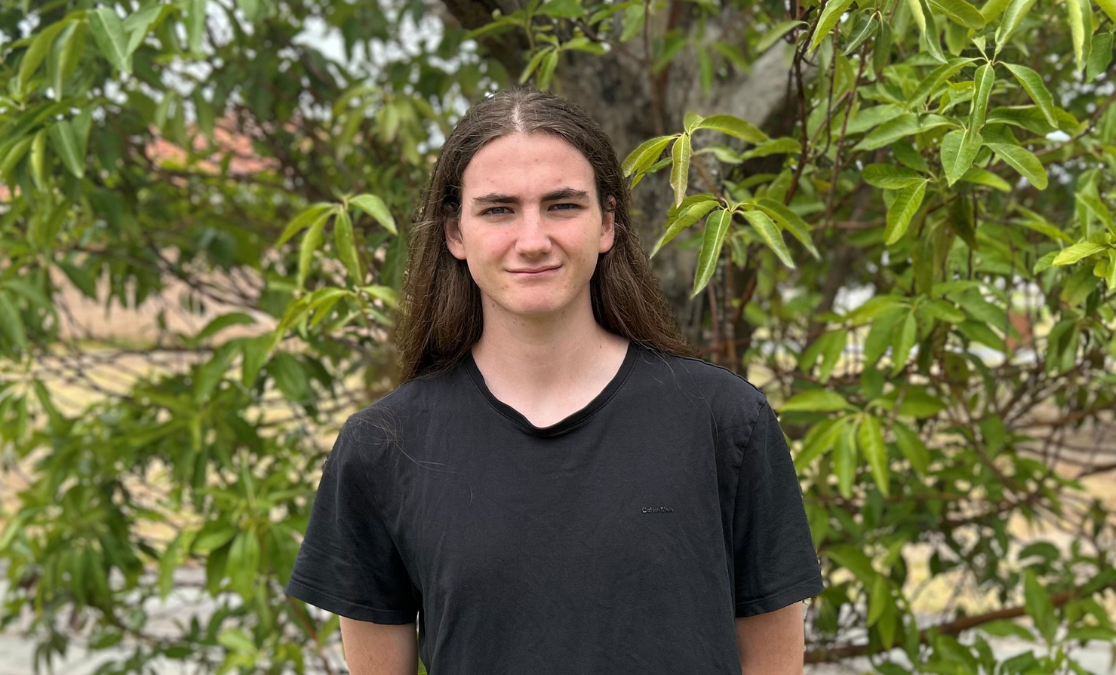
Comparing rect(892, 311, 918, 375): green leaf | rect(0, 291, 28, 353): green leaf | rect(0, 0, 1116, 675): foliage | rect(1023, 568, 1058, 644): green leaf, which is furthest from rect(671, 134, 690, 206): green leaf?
rect(0, 291, 28, 353): green leaf

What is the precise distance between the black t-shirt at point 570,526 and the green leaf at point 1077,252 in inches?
18.2

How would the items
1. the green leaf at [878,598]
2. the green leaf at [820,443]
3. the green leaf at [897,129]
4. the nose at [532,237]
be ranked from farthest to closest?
the green leaf at [878,598], the green leaf at [820,443], the green leaf at [897,129], the nose at [532,237]

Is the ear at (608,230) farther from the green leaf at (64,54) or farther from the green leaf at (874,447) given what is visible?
the green leaf at (64,54)

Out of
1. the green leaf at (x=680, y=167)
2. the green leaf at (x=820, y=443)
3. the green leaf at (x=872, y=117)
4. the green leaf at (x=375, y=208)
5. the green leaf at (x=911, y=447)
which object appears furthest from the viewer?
the green leaf at (x=911, y=447)

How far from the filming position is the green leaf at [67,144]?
1.94 meters

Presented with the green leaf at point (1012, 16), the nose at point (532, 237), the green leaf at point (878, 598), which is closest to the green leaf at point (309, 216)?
the nose at point (532, 237)

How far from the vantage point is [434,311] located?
146 cm

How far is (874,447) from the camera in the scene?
181cm

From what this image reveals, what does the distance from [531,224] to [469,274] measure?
0.20m

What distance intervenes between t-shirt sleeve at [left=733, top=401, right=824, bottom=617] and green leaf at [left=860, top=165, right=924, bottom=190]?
436 millimetres

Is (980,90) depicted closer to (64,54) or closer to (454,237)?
(454,237)

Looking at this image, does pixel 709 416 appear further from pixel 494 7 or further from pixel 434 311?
pixel 494 7

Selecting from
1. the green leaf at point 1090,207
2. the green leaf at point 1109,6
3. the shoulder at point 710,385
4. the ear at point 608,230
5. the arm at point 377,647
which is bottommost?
the arm at point 377,647

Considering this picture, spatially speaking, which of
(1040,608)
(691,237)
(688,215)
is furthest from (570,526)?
(1040,608)
